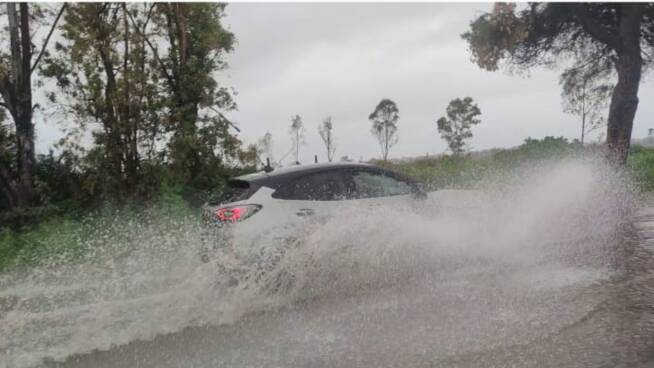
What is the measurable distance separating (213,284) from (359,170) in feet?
7.64

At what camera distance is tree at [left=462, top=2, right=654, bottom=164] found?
14.1 metres

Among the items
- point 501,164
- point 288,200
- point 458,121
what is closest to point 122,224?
point 288,200

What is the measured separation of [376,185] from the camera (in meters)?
6.34

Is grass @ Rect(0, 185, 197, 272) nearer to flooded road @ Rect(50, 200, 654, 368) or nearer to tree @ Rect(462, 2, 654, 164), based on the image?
flooded road @ Rect(50, 200, 654, 368)

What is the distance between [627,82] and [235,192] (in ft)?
43.5

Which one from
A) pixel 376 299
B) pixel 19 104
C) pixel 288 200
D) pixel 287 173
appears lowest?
pixel 376 299

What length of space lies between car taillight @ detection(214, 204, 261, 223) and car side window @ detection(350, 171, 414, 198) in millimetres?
1296

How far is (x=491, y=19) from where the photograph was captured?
14.1 m

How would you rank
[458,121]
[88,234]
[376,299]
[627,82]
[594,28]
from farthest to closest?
1. [458,121]
2. [594,28]
3. [627,82]
4. [88,234]
5. [376,299]

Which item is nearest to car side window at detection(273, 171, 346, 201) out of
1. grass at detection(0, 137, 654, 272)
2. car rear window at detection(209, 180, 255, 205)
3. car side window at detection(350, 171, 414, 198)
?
car side window at detection(350, 171, 414, 198)

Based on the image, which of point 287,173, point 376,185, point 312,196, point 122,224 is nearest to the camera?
point 312,196

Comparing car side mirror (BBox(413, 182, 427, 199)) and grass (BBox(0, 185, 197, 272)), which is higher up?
car side mirror (BBox(413, 182, 427, 199))

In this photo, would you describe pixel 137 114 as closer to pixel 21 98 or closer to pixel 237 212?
pixel 21 98

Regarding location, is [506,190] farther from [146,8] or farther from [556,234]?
[146,8]
